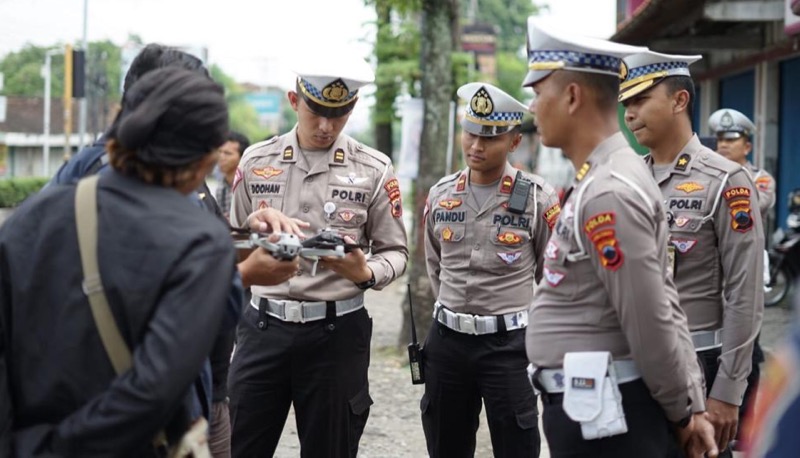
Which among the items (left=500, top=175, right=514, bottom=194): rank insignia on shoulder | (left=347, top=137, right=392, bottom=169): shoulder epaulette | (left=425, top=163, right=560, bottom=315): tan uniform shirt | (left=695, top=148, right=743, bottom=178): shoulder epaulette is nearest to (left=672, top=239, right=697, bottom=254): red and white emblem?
(left=695, top=148, right=743, bottom=178): shoulder epaulette

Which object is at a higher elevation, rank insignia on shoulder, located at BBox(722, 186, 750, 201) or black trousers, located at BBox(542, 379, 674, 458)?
rank insignia on shoulder, located at BBox(722, 186, 750, 201)

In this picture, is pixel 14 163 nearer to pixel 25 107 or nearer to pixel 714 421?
pixel 25 107

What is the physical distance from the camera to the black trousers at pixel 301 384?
4.55m

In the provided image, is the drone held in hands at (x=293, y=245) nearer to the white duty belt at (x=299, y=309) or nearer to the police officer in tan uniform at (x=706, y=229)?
the white duty belt at (x=299, y=309)

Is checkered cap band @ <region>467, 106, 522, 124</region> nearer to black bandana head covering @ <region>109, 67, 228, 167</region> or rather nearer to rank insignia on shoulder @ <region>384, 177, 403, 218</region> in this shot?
rank insignia on shoulder @ <region>384, 177, 403, 218</region>

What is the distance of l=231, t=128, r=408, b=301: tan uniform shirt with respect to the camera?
4.59 metres

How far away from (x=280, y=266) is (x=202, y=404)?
482mm

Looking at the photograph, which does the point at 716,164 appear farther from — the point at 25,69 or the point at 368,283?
the point at 25,69

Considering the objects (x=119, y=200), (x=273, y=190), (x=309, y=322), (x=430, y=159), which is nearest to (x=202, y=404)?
(x=119, y=200)

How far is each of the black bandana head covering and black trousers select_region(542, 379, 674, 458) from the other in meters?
1.34

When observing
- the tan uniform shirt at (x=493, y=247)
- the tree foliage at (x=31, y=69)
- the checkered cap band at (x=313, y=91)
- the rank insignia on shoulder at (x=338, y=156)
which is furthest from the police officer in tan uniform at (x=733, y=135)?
the tree foliage at (x=31, y=69)

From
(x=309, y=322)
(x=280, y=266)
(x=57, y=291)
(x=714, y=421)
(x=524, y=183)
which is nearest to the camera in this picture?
(x=57, y=291)

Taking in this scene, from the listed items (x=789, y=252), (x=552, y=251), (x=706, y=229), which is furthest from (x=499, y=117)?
(x=789, y=252)

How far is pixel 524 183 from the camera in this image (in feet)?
16.3
